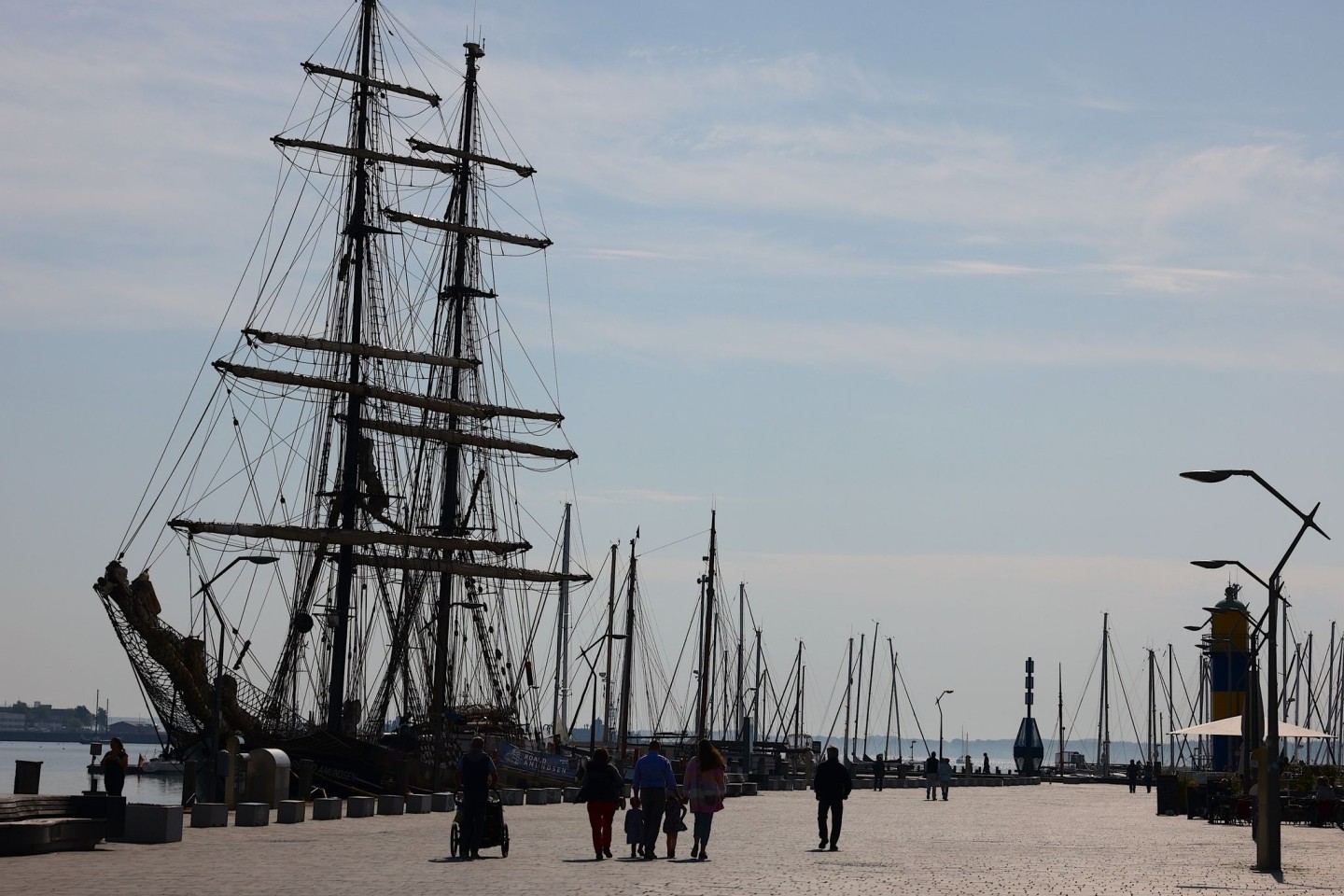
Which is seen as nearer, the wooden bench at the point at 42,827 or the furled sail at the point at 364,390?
the wooden bench at the point at 42,827

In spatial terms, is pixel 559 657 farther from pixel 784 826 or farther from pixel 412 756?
pixel 784 826

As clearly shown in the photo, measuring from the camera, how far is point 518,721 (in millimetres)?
66938

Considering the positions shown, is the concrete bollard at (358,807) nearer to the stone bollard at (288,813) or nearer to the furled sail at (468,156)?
the stone bollard at (288,813)

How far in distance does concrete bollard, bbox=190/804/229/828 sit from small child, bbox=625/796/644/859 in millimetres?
7789

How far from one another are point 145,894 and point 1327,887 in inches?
503

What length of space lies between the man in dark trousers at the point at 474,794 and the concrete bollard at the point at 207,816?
6597 millimetres

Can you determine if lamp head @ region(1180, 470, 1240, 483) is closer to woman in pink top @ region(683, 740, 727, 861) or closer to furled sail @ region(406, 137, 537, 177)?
woman in pink top @ region(683, 740, 727, 861)

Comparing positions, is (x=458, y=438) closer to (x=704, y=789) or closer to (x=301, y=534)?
(x=301, y=534)

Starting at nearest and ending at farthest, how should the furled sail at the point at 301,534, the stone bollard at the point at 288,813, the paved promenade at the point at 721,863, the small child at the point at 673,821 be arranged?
the paved promenade at the point at 721,863
the small child at the point at 673,821
the stone bollard at the point at 288,813
the furled sail at the point at 301,534

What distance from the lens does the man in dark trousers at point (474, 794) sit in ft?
76.3

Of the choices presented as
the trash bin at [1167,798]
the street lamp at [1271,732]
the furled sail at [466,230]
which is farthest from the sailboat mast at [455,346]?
the street lamp at [1271,732]

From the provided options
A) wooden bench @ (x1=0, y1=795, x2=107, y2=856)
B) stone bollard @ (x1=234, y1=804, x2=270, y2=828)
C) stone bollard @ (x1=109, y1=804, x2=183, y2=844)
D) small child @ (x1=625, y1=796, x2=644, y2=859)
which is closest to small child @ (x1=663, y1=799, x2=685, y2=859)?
small child @ (x1=625, y1=796, x2=644, y2=859)

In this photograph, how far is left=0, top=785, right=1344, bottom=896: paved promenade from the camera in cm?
1830

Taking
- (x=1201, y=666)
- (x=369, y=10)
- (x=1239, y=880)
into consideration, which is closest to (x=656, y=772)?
(x=1239, y=880)
